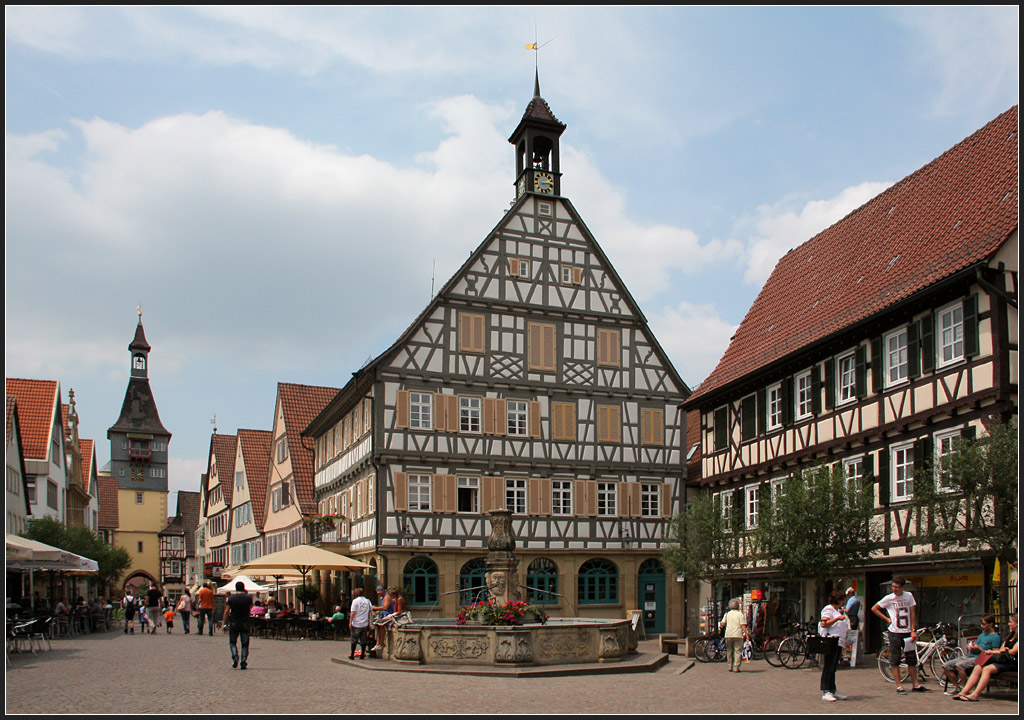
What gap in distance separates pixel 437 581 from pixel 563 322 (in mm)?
9085

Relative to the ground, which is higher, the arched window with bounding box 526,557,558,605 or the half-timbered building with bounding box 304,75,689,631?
the half-timbered building with bounding box 304,75,689,631

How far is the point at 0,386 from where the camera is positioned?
16.5 metres

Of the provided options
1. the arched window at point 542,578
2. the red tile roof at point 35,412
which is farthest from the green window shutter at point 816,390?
the red tile roof at point 35,412

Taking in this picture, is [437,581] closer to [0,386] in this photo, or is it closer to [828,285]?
[828,285]

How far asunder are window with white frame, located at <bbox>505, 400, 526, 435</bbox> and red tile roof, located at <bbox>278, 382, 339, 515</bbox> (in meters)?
12.3

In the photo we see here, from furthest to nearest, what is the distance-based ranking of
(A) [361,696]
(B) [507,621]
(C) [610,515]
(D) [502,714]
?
(C) [610,515], (B) [507,621], (A) [361,696], (D) [502,714]

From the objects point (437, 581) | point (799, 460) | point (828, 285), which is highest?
point (828, 285)

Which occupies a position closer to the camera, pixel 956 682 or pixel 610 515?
pixel 956 682

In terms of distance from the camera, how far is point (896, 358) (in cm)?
2205

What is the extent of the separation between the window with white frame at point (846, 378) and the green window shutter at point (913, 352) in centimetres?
197

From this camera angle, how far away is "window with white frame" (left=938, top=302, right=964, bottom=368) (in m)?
20.0

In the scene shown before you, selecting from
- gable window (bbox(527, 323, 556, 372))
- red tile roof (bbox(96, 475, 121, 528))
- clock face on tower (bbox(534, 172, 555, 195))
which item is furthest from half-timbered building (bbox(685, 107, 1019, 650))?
red tile roof (bbox(96, 475, 121, 528))

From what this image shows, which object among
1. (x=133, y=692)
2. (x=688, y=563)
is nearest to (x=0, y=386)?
(x=133, y=692)

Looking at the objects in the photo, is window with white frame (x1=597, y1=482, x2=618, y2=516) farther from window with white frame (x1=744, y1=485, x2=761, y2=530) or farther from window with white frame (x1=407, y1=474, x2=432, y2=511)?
window with white frame (x1=744, y1=485, x2=761, y2=530)
